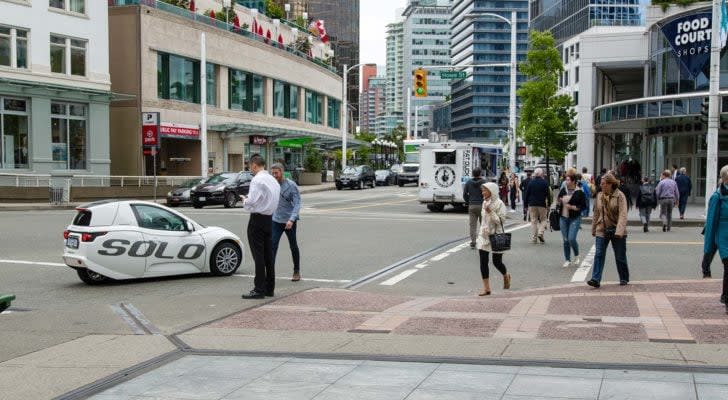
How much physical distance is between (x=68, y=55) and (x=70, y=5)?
2627 mm

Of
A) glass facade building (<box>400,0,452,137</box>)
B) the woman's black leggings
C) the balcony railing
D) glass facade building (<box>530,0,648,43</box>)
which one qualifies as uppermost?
glass facade building (<box>400,0,452,137</box>)

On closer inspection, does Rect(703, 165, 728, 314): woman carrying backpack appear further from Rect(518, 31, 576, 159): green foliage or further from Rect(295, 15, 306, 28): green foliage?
Rect(295, 15, 306, 28): green foliage

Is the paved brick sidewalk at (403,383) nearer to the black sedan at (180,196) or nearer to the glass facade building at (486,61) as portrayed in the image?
the black sedan at (180,196)

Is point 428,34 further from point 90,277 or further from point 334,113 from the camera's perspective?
point 90,277

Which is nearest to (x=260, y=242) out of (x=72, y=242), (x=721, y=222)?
(x=72, y=242)

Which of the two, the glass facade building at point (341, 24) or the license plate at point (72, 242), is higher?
the glass facade building at point (341, 24)

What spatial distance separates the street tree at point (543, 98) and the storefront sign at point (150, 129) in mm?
21972

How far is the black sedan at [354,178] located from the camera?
54.5 m

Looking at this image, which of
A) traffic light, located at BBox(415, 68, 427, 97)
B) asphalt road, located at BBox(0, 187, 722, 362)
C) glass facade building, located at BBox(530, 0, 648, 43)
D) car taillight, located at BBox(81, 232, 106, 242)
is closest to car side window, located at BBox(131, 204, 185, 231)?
car taillight, located at BBox(81, 232, 106, 242)

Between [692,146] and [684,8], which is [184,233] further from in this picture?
[684,8]

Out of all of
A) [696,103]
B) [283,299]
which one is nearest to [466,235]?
[283,299]

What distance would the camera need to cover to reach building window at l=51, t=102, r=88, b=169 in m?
38.6

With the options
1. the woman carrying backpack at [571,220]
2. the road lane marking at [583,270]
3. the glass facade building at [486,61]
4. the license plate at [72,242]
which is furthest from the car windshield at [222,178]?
the glass facade building at [486,61]

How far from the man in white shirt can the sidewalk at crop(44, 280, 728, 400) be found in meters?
0.46
